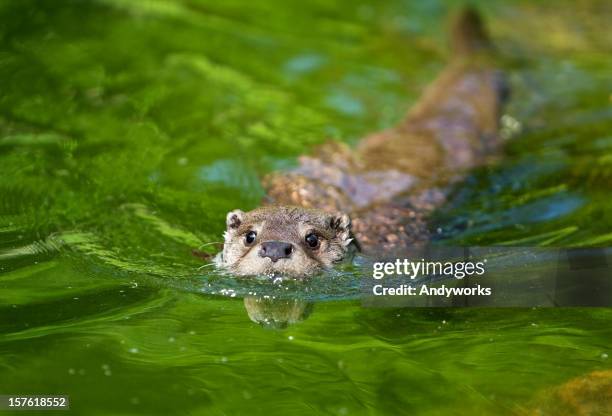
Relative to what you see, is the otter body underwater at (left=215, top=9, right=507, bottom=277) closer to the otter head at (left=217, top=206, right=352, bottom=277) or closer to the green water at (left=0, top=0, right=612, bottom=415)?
the otter head at (left=217, top=206, right=352, bottom=277)

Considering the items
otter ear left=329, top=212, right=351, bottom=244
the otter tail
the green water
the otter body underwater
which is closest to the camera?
the green water

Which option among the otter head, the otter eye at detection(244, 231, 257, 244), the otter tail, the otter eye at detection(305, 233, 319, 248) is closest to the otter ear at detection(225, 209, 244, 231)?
the otter head

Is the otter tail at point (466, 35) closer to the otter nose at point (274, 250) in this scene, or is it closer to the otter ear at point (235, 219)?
the otter ear at point (235, 219)

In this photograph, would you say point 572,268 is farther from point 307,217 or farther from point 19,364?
point 19,364

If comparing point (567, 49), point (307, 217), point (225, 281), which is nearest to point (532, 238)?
point (307, 217)

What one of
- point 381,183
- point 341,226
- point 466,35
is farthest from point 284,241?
point 466,35

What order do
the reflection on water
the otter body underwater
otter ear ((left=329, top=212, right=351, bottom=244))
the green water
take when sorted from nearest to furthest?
the green water
the reflection on water
the otter body underwater
otter ear ((left=329, top=212, right=351, bottom=244))

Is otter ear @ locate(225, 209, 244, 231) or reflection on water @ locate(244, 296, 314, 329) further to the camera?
otter ear @ locate(225, 209, 244, 231)

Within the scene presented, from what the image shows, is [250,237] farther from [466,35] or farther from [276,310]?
[466,35]
